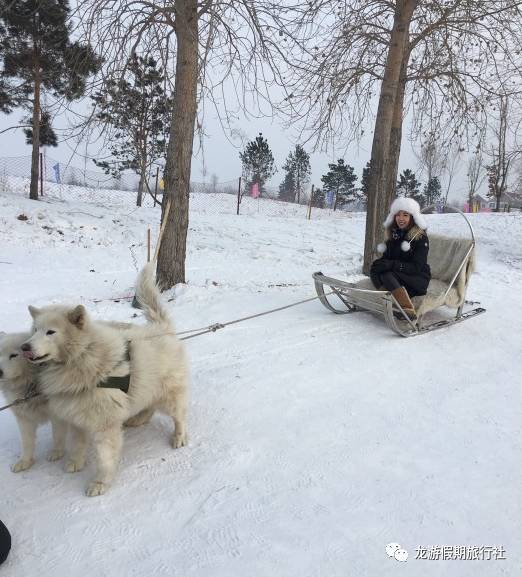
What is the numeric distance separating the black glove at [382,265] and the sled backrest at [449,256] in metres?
→ 0.96

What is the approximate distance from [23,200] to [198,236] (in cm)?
619

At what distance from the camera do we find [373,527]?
7.52 ft

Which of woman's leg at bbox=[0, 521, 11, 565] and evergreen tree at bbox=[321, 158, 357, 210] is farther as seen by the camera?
evergreen tree at bbox=[321, 158, 357, 210]

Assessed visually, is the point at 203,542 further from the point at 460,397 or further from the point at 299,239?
the point at 299,239

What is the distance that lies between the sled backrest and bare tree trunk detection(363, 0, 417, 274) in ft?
5.39

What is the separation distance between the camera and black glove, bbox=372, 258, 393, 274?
5.22m

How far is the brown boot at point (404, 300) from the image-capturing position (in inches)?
199

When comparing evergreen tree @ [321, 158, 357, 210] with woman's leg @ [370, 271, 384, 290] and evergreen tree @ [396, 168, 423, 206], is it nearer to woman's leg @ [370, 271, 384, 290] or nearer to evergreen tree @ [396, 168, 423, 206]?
evergreen tree @ [396, 168, 423, 206]

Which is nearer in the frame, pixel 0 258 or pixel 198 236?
pixel 0 258

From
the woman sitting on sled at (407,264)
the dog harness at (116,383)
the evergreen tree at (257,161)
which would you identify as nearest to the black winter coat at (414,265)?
the woman sitting on sled at (407,264)

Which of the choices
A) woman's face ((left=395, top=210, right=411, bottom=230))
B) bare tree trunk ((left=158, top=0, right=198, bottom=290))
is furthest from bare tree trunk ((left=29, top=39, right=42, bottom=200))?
woman's face ((left=395, top=210, right=411, bottom=230))

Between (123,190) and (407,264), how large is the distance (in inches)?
852

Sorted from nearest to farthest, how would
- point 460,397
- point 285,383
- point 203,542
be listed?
point 203,542
point 460,397
point 285,383

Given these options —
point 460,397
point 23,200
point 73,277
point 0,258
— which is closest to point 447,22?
point 460,397
